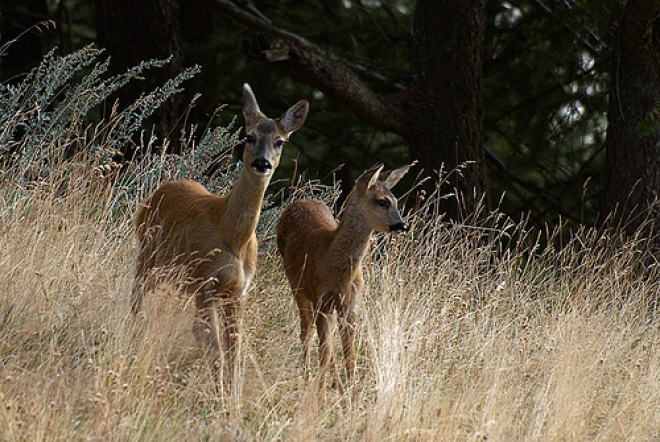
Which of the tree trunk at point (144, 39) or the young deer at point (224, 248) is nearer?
the young deer at point (224, 248)

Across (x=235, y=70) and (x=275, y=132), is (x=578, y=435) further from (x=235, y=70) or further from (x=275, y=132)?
(x=235, y=70)

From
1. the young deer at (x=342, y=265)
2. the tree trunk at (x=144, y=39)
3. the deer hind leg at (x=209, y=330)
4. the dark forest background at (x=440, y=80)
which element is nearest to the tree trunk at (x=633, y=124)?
the dark forest background at (x=440, y=80)

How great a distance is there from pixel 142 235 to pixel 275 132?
102 centimetres

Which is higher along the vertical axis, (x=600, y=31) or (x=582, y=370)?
(x=600, y=31)

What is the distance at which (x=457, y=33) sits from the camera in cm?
788

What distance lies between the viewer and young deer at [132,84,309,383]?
4.66 meters

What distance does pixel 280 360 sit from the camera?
4.96 metres

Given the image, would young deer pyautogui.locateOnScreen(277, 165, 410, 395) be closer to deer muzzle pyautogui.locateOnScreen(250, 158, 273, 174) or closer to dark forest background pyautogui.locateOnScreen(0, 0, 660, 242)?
deer muzzle pyautogui.locateOnScreen(250, 158, 273, 174)

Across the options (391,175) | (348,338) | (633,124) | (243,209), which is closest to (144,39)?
(391,175)

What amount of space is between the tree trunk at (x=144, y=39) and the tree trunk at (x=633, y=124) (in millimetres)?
3564

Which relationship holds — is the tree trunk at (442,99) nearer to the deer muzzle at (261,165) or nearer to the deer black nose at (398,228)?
the deer black nose at (398,228)

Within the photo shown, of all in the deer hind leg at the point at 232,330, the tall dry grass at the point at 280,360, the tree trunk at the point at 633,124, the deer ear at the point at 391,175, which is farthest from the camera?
the tree trunk at the point at 633,124

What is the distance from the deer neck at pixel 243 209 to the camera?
470 centimetres

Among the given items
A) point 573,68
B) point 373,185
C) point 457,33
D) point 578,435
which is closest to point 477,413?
point 578,435
